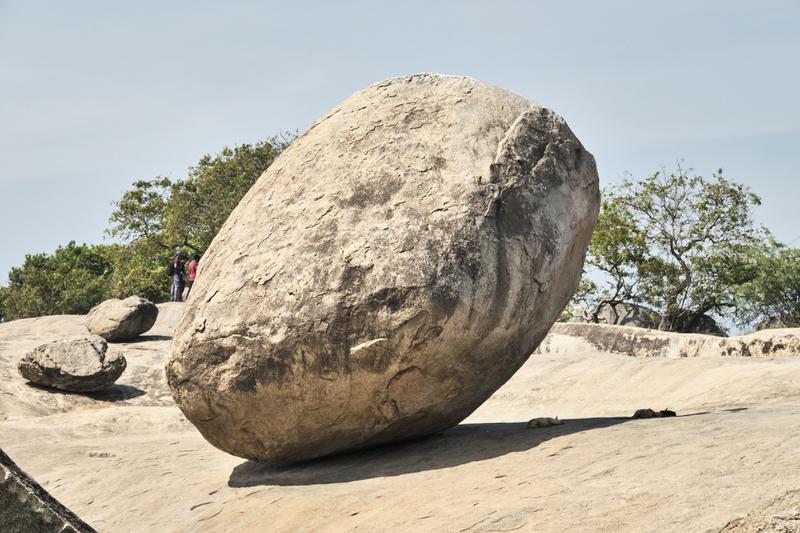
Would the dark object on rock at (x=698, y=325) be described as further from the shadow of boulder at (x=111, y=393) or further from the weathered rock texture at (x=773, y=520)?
the weathered rock texture at (x=773, y=520)

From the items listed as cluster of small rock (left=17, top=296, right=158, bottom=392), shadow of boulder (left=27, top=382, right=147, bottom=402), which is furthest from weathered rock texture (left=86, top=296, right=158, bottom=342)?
cluster of small rock (left=17, top=296, right=158, bottom=392)

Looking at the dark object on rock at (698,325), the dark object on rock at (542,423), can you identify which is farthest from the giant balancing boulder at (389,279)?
the dark object on rock at (698,325)

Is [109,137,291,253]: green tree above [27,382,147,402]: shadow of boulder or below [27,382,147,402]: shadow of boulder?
above

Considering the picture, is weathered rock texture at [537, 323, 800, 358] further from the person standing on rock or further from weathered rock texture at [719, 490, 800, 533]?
the person standing on rock

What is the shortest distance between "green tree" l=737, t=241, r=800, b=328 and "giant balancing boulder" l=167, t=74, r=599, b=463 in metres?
17.9

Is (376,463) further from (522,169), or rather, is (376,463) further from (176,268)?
(176,268)

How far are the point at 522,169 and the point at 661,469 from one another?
2423 mm

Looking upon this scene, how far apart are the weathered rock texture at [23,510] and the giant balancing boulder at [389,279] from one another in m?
2.85

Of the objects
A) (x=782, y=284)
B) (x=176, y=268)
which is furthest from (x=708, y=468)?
(x=782, y=284)

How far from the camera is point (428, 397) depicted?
21.6 feet

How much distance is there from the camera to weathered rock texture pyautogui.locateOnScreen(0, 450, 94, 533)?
3.43 meters

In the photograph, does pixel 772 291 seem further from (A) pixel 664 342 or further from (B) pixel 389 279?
(B) pixel 389 279

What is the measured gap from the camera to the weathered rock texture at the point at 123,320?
1677cm

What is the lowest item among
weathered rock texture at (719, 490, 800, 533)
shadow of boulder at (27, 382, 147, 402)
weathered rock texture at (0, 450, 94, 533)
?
weathered rock texture at (719, 490, 800, 533)
